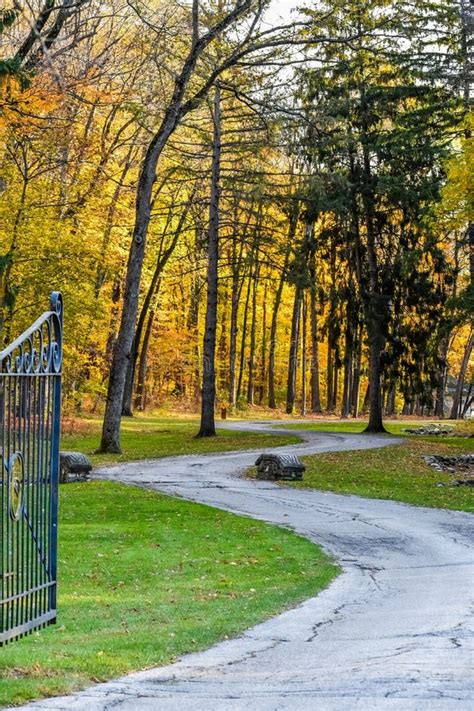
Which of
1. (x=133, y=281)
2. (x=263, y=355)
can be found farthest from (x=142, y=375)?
(x=133, y=281)

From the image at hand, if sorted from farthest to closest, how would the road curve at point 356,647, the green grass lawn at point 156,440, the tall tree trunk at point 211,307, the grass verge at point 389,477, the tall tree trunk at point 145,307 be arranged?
the tall tree trunk at point 145,307 < the tall tree trunk at point 211,307 < the green grass lawn at point 156,440 < the grass verge at point 389,477 < the road curve at point 356,647

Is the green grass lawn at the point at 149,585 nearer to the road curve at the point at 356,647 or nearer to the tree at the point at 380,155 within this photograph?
the road curve at the point at 356,647

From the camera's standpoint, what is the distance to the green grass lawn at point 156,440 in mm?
28562

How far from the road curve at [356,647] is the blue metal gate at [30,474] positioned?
0.93 meters

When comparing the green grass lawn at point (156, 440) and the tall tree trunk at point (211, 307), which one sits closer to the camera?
the green grass lawn at point (156, 440)

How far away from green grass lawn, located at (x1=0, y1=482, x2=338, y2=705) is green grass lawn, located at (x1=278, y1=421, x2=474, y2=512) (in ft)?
16.2

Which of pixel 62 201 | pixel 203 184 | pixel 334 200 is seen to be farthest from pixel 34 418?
pixel 203 184

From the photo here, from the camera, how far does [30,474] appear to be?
24.6 feet

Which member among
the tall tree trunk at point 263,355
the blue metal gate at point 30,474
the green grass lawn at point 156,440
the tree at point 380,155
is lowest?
the green grass lawn at point 156,440

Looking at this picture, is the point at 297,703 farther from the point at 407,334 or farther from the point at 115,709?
the point at 407,334

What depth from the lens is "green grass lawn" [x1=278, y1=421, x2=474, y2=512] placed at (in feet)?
67.1

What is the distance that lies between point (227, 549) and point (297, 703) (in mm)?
7295

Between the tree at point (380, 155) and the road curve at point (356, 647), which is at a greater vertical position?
the tree at point (380, 155)

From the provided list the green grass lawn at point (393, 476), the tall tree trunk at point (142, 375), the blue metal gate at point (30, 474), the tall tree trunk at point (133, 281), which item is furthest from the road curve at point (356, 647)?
the tall tree trunk at point (142, 375)
